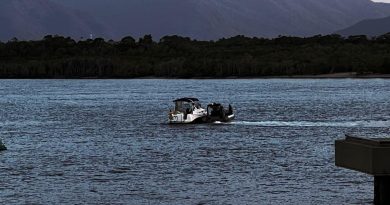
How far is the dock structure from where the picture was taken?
25.4 m

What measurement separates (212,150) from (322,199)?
67.0 feet

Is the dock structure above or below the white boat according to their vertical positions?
above

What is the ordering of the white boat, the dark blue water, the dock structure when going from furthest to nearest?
the white boat
the dark blue water
the dock structure

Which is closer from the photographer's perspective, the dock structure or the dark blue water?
the dock structure

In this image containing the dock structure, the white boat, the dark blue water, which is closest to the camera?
the dock structure

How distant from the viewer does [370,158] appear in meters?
25.5

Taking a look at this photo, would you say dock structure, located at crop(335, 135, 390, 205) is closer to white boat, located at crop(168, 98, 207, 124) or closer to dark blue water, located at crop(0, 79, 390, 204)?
dark blue water, located at crop(0, 79, 390, 204)

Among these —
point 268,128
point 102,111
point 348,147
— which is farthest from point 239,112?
point 348,147

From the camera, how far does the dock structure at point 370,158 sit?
25422 millimetres

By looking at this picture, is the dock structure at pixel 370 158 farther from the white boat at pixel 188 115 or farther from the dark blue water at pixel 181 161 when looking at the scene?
the white boat at pixel 188 115

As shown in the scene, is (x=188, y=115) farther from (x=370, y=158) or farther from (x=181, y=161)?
(x=370, y=158)

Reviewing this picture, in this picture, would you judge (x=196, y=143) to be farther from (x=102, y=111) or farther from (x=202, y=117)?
(x=102, y=111)

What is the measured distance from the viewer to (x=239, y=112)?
99875 millimetres

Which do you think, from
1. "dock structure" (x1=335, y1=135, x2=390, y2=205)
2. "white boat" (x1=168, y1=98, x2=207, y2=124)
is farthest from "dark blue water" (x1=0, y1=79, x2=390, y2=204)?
"dock structure" (x1=335, y1=135, x2=390, y2=205)
